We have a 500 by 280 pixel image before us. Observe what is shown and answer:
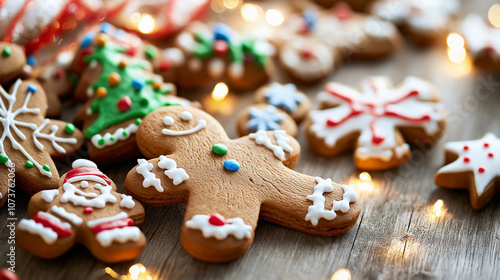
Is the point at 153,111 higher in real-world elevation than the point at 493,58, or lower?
higher

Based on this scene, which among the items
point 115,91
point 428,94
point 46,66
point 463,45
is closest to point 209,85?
point 115,91

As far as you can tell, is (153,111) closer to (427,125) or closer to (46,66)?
(46,66)

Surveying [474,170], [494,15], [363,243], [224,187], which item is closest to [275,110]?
[224,187]

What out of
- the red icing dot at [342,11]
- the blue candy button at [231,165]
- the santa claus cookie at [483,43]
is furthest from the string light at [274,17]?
the blue candy button at [231,165]

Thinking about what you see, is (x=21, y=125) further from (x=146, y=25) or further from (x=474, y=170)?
(x=474, y=170)

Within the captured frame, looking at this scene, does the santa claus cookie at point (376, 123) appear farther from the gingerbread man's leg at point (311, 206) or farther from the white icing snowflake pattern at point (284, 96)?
the gingerbread man's leg at point (311, 206)

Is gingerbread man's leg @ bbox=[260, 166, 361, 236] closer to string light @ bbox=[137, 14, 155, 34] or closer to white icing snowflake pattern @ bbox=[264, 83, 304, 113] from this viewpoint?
white icing snowflake pattern @ bbox=[264, 83, 304, 113]
